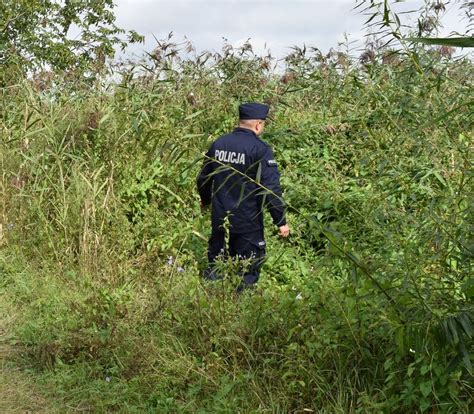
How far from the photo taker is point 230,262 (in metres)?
5.90

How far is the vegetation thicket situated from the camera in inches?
173

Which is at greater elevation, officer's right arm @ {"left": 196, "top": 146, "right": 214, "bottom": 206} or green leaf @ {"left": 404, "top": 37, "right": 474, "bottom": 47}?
green leaf @ {"left": 404, "top": 37, "right": 474, "bottom": 47}

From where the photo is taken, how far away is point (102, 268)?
7844mm

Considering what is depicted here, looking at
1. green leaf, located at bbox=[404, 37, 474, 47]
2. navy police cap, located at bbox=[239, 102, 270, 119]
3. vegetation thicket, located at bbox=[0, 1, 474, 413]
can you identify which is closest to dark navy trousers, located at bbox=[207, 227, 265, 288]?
vegetation thicket, located at bbox=[0, 1, 474, 413]

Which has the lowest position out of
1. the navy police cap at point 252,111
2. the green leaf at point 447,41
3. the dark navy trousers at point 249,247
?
the dark navy trousers at point 249,247

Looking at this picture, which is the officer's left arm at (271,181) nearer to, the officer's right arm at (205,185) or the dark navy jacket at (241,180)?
the dark navy jacket at (241,180)

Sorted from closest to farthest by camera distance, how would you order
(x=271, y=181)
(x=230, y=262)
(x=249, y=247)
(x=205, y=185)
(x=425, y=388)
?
(x=425, y=388)
(x=230, y=262)
(x=271, y=181)
(x=249, y=247)
(x=205, y=185)

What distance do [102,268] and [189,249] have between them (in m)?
1.00

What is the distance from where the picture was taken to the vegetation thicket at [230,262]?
4.39m

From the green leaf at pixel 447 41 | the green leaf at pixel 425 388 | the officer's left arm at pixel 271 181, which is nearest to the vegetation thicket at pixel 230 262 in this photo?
the green leaf at pixel 425 388

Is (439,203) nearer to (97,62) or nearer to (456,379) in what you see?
(456,379)

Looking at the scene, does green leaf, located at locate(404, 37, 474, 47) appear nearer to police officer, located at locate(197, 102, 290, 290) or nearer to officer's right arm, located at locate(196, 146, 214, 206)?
police officer, located at locate(197, 102, 290, 290)

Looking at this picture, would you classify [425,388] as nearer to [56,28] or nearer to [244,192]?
[244,192]

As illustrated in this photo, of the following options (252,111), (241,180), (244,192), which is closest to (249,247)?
(244,192)
